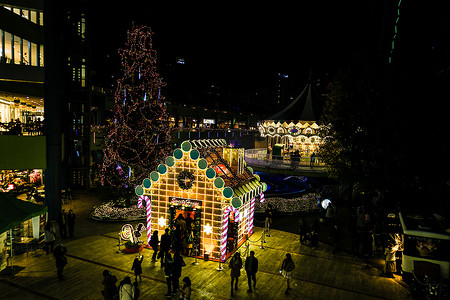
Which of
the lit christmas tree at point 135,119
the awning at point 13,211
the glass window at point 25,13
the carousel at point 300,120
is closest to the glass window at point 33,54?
the glass window at point 25,13

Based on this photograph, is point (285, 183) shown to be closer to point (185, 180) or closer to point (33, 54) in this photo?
point (185, 180)

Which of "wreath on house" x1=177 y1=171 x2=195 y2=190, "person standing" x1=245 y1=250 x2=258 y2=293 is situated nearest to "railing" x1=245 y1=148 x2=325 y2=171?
"wreath on house" x1=177 y1=171 x2=195 y2=190

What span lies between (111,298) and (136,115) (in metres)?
13.5

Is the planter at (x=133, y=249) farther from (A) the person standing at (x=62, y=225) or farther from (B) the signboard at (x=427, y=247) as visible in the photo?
(B) the signboard at (x=427, y=247)

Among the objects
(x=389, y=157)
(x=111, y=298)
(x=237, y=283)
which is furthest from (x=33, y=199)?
(x=389, y=157)

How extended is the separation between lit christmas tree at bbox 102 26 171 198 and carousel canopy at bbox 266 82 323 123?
1540 centimetres

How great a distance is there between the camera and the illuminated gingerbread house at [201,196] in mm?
13328

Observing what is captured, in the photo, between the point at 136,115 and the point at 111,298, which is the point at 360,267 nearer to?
the point at 111,298

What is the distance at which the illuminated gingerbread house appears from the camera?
43.7 feet

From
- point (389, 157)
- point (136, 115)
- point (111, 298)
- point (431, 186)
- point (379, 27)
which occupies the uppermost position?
point (379, 27)

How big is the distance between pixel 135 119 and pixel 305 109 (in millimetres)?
18480

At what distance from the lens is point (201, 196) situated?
45.0 feet

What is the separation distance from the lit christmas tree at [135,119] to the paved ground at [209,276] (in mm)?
5872

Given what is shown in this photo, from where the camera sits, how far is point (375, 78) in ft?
59.2
